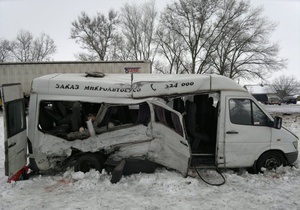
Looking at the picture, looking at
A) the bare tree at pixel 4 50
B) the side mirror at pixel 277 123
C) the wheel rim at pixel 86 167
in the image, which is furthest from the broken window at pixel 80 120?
the bare tree at pixel 4 50

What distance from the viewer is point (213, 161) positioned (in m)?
5.49

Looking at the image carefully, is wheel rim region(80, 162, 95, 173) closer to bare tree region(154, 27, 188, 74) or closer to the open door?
the open door

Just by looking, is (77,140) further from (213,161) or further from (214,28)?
(214,28)

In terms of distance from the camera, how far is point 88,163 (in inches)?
204

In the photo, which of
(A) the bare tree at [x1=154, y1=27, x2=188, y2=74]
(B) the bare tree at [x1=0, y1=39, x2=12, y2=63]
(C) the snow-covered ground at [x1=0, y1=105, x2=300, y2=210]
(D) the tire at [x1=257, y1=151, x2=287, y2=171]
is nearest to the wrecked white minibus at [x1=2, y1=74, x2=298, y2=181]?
(D) the tire at [x1=257, y1=151, x2=287, y2=171]

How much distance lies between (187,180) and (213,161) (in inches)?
41.7

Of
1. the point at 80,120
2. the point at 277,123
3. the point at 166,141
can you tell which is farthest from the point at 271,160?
the point at 80,120

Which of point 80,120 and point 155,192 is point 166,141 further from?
point 80,120

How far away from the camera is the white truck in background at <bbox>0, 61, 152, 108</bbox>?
17844 mm

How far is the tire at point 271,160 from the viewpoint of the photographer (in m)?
5.27

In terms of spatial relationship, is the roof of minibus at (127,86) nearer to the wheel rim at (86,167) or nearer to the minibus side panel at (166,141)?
the minibus side panel at (166,141)

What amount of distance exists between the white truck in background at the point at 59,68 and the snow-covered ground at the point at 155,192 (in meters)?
13.4

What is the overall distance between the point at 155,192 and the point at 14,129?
3195mm

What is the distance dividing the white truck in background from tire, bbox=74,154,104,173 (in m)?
13.2
